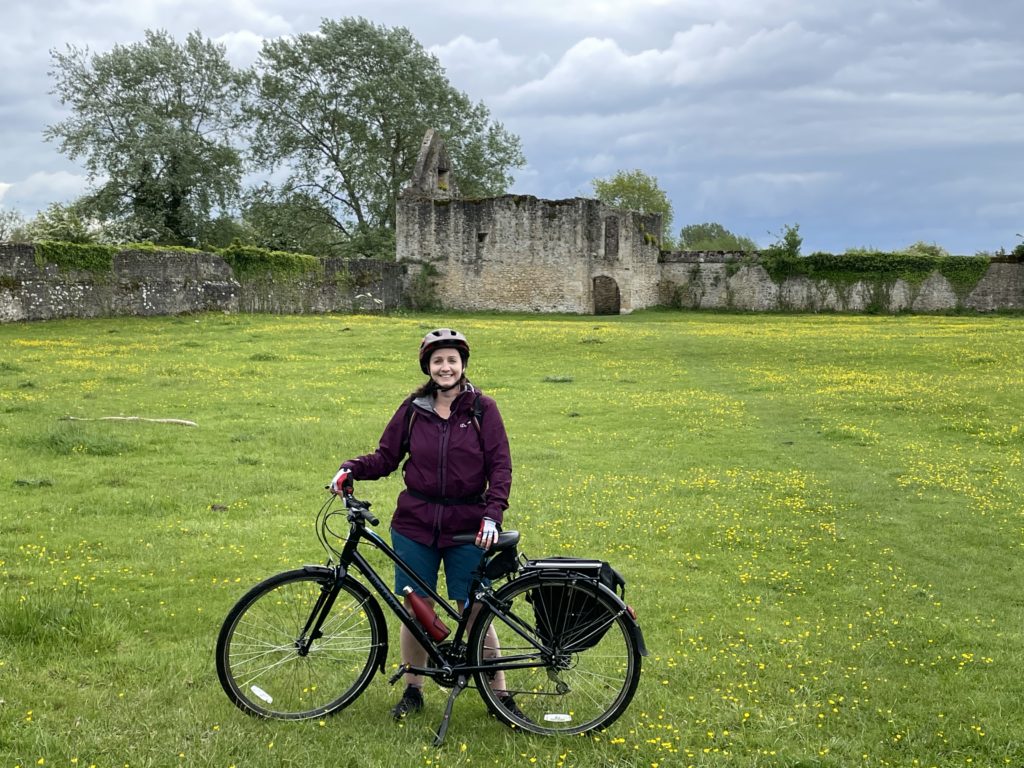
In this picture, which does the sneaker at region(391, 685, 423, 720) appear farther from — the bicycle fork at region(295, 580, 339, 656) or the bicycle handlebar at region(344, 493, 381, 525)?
the bicycle handlebar at region(344, 493, 381, 525)

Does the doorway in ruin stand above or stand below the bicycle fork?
above

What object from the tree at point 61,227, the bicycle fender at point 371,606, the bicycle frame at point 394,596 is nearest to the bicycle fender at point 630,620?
the bicycle frame at point 394,596

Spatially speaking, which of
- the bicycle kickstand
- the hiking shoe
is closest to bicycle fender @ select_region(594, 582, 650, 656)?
the hiking shoe

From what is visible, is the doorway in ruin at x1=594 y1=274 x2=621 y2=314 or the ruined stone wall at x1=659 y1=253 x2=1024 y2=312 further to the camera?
the doorway in ruin at x1=594 y1=274 x2=621 y2=314

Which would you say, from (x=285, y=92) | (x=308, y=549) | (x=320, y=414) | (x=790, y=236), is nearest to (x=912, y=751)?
(x=308, y=549)

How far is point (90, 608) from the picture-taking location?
6.76m

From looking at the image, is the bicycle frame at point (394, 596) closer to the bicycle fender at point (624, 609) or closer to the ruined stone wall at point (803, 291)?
the bicycle fender at point (624, 609)

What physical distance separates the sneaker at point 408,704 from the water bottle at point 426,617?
1.33ft

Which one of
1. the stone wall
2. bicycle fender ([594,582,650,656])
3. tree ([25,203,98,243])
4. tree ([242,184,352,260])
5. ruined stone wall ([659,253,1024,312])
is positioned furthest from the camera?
tree ([242,184,352,260])

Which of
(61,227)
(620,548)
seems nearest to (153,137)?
(61,227)

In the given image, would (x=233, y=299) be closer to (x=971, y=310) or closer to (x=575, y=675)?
(x=575, y=675)

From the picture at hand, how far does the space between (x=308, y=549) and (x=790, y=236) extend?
162 feet

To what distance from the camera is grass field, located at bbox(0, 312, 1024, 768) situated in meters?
5.19

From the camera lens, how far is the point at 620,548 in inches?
356
